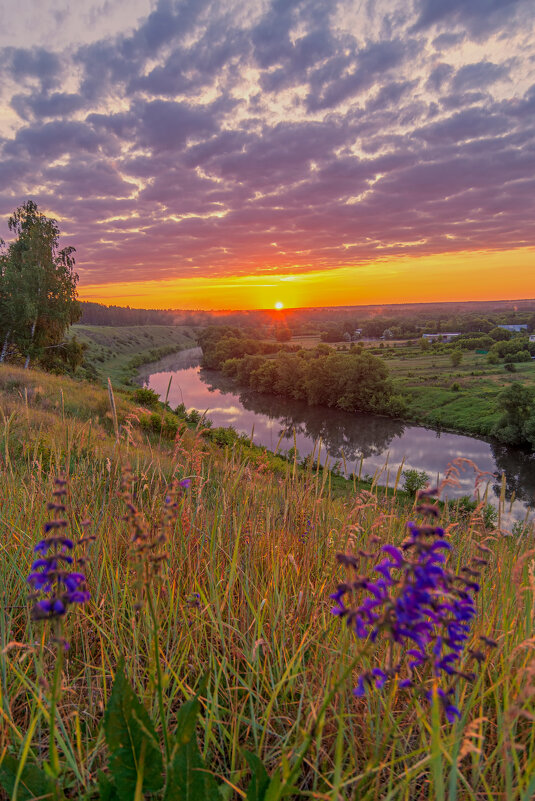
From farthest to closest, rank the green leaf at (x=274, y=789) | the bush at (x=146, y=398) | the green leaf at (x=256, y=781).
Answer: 1. the bush at (x=146, y=398)
2. the green leaf at (x=256, y=781)
3. the green leaf at (x=274, y=789)

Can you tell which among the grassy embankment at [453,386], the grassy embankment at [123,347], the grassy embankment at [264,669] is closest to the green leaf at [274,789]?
the grassy embankment at [264,669]

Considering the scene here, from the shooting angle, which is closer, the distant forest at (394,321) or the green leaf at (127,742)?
the green leaf at (127,742)

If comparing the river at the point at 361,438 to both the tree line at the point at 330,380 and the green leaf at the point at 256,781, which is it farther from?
the green leaf at the point at 256,781

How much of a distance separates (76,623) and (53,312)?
3688cm

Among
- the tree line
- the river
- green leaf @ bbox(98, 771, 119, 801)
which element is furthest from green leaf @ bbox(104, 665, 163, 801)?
the tree line

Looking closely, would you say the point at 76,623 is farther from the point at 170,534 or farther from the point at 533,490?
the point at 533,490

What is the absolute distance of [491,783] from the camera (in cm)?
155

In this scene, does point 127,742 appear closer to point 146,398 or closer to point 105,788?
point 105,788

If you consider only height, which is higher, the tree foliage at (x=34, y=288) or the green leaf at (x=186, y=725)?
the tree foliage at (x=34, y=288)

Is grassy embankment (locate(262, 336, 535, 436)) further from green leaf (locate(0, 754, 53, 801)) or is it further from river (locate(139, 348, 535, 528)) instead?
green leaf (locate(0, 754, 53, 801))

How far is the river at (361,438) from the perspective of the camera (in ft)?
150

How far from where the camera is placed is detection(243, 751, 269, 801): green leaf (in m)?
1.34

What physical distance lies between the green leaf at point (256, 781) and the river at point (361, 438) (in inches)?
1392

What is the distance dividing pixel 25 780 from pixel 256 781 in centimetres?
78
